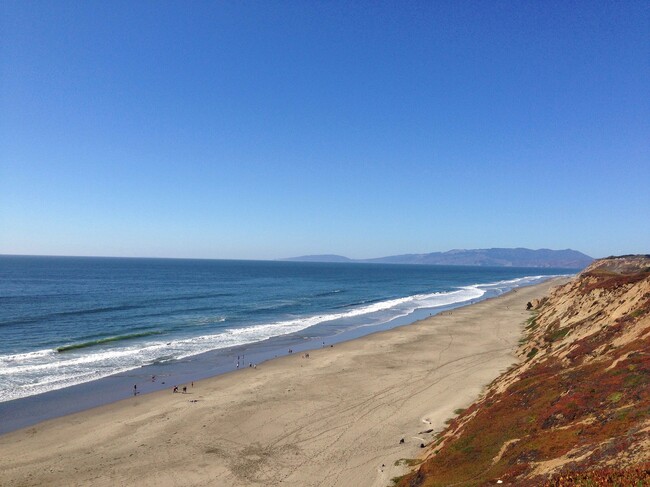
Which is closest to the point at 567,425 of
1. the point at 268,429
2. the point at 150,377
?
the point at 268,429

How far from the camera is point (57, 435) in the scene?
85.7 feet

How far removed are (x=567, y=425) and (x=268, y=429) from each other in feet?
56.5

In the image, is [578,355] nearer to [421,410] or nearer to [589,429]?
[421,410]

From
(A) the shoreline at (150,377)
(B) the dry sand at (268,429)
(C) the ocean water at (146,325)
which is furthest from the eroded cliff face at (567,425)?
(C) the ocean water at (146,325)

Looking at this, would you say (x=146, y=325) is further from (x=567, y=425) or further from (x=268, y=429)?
(x=567, y=425)

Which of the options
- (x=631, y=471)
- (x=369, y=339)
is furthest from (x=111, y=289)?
(x=631, y=471)

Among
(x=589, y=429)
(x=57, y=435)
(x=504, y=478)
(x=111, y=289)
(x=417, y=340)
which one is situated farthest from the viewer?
(x=111, y=289)

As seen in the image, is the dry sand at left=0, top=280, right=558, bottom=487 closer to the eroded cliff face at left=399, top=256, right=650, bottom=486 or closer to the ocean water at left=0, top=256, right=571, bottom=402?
the eroded cliff face at left=399, top=256, right=650, bottom=486

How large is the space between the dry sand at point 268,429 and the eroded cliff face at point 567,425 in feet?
13.6

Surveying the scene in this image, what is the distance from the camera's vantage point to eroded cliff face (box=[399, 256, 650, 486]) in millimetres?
12398

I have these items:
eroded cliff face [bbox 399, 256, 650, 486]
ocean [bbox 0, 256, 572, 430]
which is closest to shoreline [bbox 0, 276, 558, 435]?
ocean [bbox 0, 256, 572, 430]

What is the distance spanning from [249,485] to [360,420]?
31.9 feet

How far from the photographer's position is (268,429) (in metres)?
27.0

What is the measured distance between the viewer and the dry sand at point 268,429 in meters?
21.5
